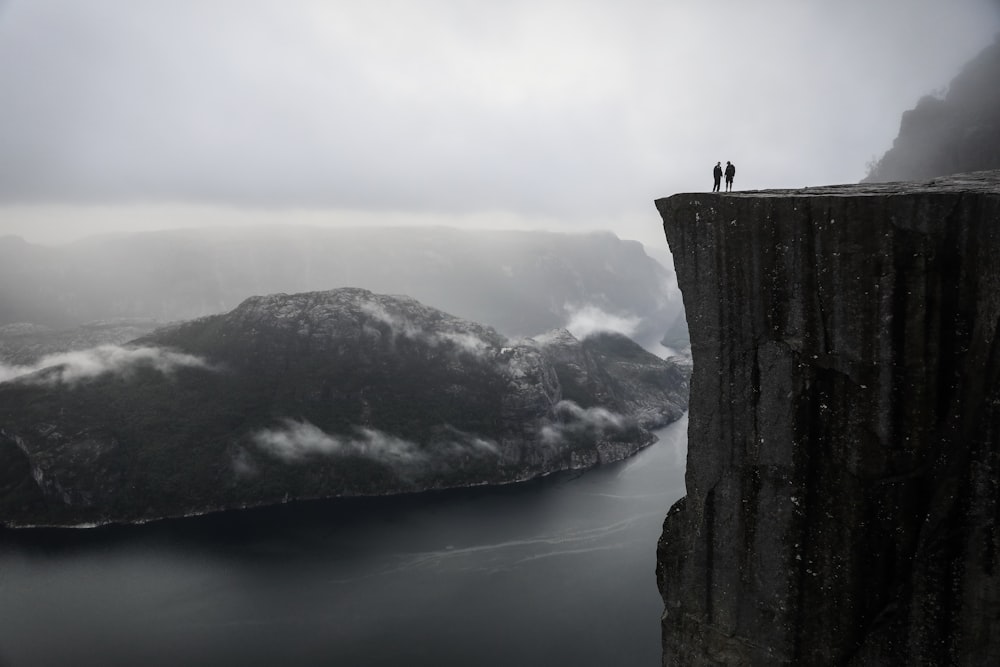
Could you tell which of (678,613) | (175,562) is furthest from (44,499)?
(678,613)

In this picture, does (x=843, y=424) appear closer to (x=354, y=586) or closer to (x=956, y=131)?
(x=354, y=586)

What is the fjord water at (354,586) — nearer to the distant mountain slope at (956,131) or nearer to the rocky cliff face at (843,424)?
the rocky cliff face at (843,424)

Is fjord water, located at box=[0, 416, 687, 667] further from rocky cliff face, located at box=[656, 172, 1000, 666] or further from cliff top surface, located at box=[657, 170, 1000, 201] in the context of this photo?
cliff top surface, located at box=[657, 170, 1000, 201]

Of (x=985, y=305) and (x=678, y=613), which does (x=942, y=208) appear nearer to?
(x=985, y=305)

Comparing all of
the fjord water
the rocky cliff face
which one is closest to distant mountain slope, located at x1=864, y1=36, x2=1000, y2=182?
the fjord water

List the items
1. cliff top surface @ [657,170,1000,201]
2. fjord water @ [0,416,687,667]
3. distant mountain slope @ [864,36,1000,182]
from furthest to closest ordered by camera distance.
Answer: distant mountain slope @ [864,36,1000,182]
fjord water @ [0,416,687,667]
cliff top surface @ [657,170,1000,201]

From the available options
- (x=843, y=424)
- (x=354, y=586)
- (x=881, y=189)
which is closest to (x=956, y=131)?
(x=881, y=189)
